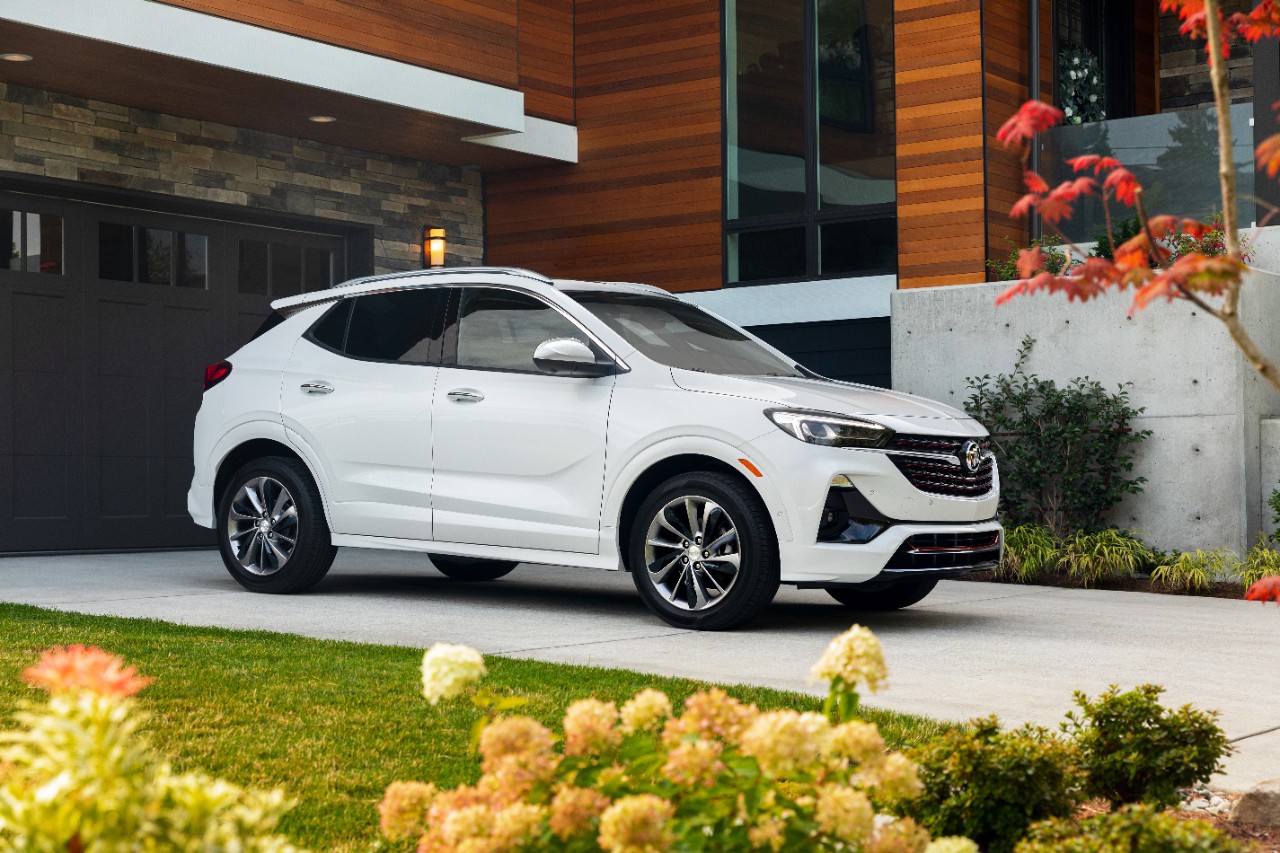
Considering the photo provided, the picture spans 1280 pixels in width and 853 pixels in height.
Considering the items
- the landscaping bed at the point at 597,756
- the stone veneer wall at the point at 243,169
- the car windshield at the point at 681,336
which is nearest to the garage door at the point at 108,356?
the stone veneer wall at the point at 243,169

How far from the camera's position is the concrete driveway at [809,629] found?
579 cm

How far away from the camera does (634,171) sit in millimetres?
14484

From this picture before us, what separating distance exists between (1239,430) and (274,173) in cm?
820

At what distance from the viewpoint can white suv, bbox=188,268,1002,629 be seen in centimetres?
744

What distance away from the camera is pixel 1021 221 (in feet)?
42.1

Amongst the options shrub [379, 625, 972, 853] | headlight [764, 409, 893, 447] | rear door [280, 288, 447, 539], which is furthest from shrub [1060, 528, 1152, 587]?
shrub [379, 625, 972, 853]

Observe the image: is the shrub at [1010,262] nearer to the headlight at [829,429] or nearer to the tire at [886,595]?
the tire at [886,595]

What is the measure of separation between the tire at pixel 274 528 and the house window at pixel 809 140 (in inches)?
229

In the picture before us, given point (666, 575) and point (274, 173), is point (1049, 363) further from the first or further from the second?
point (274, 173)

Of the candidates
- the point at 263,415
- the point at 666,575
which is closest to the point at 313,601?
the point at 263,415

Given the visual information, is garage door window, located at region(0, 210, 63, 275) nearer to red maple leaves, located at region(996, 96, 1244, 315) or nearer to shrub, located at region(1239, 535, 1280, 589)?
shrub, located at region(1239, 535, 1280, 589)

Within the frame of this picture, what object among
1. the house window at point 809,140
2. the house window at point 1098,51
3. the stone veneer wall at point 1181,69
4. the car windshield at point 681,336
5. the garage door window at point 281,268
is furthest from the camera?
the stone veneer wall at point 1181,69

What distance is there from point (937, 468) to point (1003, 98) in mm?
5969

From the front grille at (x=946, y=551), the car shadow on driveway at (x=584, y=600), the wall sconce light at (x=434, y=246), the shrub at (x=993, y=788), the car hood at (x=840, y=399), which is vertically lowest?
the car shadow on driveway at (x=584, y=600)
